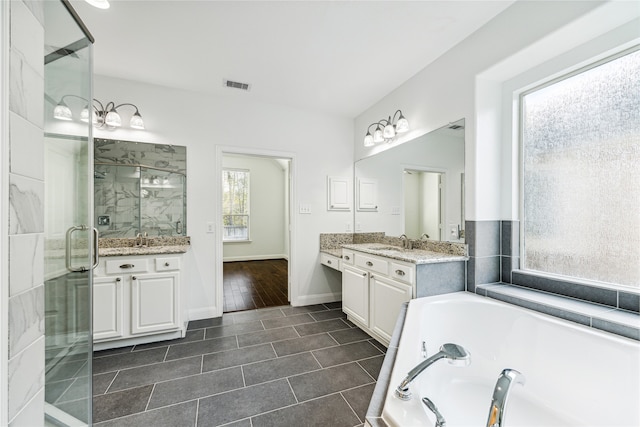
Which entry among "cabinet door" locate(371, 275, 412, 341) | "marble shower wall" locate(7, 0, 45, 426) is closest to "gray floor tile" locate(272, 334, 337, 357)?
"cabinet door" locate(371, 275, 412, 341)

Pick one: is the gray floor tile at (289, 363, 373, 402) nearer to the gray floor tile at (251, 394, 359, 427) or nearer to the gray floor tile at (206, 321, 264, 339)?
the gray floor tile at (251, 394, 359, 427)

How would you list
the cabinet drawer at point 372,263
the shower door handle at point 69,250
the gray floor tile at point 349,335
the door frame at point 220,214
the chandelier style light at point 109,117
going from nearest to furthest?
the shower door handle at point 69,250 → the cabinet drawer at point 372,263 → the gray floor tile at point 349,335 → the chandelier style light at point 109,117 → the door frame at point 220,214

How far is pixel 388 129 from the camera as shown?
2824 mm

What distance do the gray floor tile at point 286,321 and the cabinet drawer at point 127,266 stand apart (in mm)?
1313

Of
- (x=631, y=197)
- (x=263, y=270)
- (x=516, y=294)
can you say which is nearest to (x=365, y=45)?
(x=631, y=197)

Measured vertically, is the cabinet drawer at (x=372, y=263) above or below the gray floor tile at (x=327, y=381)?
above

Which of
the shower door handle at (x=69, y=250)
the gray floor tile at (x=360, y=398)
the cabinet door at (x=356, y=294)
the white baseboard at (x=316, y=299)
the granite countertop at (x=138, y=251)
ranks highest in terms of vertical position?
the shower door handle at (x=69, y=250)

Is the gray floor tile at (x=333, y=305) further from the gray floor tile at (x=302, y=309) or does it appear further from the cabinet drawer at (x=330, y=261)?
the cabinet drawer at (x=330, y=261)

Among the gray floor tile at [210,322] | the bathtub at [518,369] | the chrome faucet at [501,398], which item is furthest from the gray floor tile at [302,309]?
the chrome faucet at [501,398]

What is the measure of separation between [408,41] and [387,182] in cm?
150

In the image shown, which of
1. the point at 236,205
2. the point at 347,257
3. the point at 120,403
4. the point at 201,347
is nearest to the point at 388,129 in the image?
the point at 347,257

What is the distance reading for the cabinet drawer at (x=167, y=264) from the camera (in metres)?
2.39

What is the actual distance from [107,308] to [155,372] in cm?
78

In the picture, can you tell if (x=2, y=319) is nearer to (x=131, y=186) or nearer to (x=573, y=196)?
(x=131, y=186)
